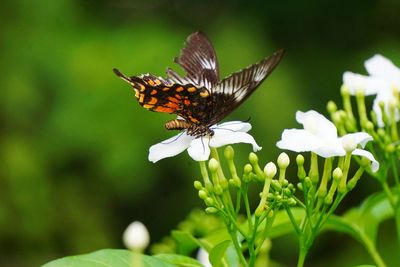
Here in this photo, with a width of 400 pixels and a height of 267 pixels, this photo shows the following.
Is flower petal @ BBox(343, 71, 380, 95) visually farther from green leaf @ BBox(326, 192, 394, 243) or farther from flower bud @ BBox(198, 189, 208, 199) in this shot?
flower bud @ BBox(198, 189, 208, 199)

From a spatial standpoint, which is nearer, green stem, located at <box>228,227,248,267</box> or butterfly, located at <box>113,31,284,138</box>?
green stem, located at <box>228,227,248,267</box>

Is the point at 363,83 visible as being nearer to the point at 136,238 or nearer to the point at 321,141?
the point at 321,141

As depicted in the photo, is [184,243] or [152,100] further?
[152,100]

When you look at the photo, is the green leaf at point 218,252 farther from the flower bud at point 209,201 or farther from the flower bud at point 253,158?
the flower bud at point 253,158

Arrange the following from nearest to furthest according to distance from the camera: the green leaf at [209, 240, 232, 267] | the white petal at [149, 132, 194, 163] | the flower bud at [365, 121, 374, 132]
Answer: the green leaf at [209, 240, 232, 267] < the white petal at [149, 132, 194, 163] < the flower bud at [365, 121, 374, 132]

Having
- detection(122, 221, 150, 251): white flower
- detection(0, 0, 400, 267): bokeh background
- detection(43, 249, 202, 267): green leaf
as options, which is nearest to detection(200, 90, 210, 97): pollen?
detection(43, 249, 202, 267): green leaf

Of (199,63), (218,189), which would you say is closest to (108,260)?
(218,189)

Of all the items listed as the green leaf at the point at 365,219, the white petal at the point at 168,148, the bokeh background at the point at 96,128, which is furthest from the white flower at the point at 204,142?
the bokeh background at the point at 96,128

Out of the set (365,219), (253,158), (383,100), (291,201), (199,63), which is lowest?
(365,219)
